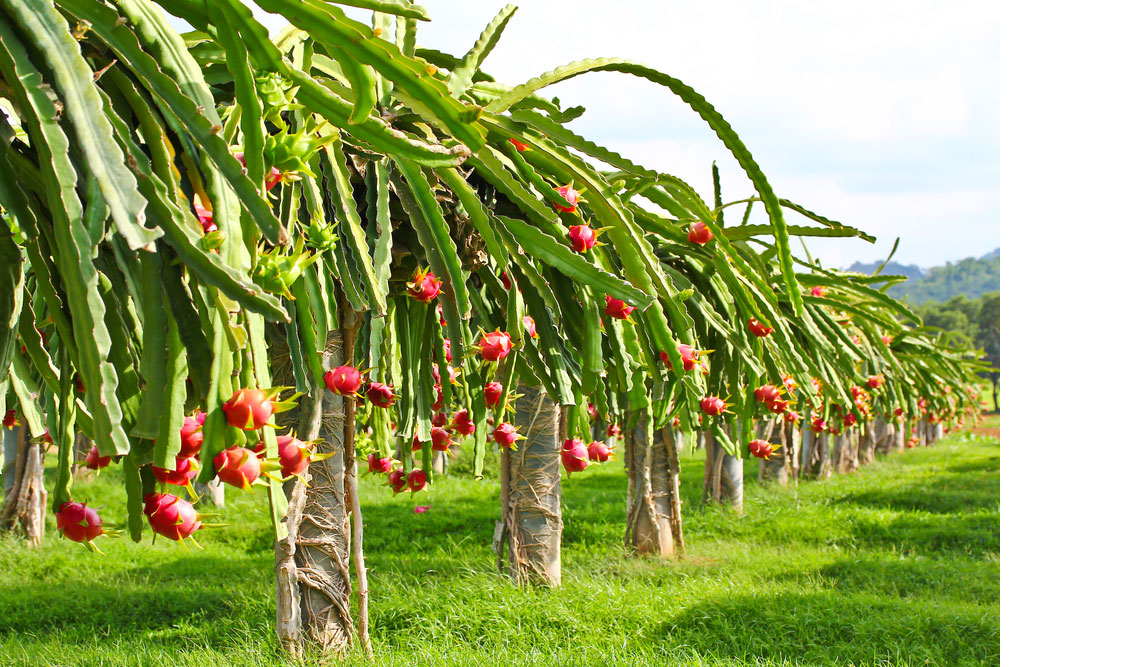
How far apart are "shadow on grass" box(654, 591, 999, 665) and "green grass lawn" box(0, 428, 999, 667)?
13 millimetres

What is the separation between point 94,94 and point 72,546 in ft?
23.1

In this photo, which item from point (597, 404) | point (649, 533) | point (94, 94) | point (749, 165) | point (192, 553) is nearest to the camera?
point (94, 94)

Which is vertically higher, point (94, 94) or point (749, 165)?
point (749, 165)

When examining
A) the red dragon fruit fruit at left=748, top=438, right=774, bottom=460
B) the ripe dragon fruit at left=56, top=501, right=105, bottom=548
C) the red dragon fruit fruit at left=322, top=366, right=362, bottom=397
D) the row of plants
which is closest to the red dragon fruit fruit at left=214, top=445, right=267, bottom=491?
the row of plants

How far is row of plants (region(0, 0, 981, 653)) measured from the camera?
2.82ft

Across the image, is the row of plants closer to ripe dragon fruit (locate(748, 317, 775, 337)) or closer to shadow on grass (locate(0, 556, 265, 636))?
ripe dragon fruit (locate(748, 317, 775, 337))

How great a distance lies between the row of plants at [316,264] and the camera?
0.86 m

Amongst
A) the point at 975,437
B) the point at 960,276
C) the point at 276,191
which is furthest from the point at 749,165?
the point at 960,276

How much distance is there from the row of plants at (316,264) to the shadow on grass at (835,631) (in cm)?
126

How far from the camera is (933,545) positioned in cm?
723

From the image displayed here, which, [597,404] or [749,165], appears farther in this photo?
[597,404]

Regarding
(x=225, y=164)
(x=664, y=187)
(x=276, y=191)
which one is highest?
(x=664, y=187)

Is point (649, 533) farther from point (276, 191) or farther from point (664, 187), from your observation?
point (276, 191)

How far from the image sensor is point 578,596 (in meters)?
4.61
